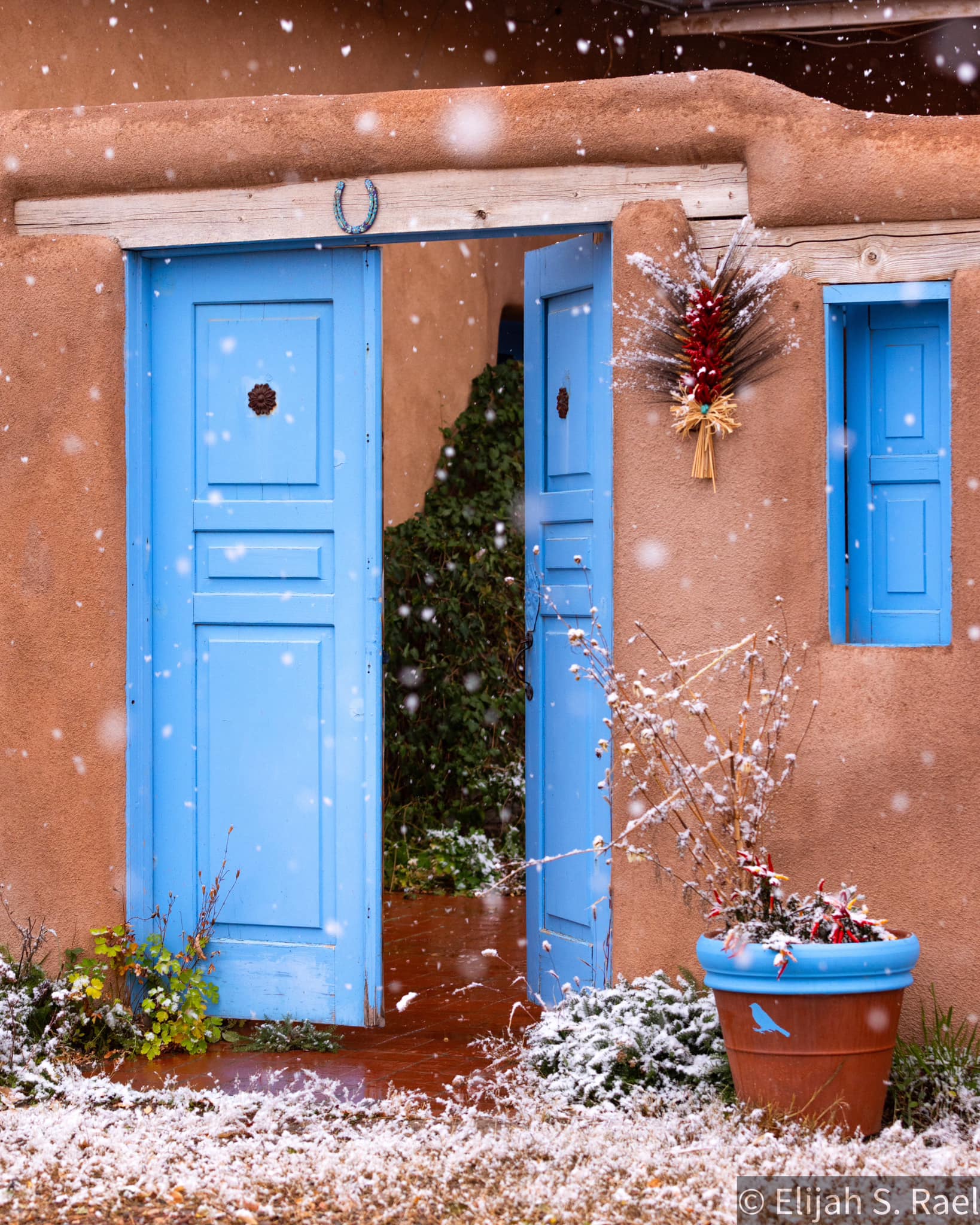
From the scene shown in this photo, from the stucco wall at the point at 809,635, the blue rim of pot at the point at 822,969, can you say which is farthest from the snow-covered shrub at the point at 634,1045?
the blue rim of pot at the point at 822,969

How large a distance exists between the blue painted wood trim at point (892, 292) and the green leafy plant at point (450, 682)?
152 inches

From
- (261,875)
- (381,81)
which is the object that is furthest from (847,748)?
(381,81)

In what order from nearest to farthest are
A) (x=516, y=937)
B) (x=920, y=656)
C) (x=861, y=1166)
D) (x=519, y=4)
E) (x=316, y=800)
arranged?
(x=861, y=1166), (x=920, y=656), (x=316, y=800), (x=516, y=937), (x=519, y=4)

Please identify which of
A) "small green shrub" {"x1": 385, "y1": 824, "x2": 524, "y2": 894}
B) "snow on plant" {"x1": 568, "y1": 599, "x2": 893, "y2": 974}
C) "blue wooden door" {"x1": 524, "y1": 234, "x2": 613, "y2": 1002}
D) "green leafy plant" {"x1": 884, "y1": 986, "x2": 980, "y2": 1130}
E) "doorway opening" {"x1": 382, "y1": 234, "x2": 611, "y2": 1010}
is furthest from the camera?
"doorway opening" {"x1": 382, "y1": 234, "x2": 611, "y2": 1010}

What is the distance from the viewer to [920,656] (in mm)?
4562

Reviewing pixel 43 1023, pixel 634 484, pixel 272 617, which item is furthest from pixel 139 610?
pixel 634 484

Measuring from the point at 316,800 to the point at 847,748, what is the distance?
5.83 feet

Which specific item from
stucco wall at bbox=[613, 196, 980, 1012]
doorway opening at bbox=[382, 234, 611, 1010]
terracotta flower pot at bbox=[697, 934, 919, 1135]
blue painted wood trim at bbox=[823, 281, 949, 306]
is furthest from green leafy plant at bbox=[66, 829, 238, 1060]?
blue painted wood trim at bbox=[823, 281, 949, 306]

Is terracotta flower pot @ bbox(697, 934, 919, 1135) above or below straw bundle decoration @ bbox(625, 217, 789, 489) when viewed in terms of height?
below

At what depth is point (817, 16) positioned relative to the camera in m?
9.63

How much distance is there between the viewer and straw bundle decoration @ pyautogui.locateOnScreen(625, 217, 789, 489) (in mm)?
4695

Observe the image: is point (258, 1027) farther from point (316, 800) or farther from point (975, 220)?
point (975, 220)

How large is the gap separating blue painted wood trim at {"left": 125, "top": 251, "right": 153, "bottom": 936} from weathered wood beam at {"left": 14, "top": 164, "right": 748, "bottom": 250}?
19 cm

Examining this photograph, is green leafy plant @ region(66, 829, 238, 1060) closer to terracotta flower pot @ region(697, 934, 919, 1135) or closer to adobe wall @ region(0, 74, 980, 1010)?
adobe wall @ region(0, 74, 980, 1010)
